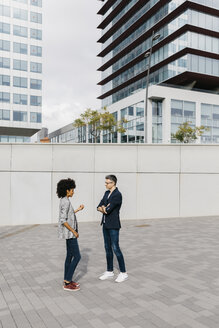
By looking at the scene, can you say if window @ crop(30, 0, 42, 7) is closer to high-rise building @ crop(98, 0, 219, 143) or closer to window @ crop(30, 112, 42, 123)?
high-rise building @ crop(98, 0, 219, 143)

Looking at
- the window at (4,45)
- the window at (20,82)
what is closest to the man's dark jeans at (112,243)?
the window at (20,82)

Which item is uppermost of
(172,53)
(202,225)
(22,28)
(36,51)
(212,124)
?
(22,28)

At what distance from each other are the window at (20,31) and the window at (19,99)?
970cm

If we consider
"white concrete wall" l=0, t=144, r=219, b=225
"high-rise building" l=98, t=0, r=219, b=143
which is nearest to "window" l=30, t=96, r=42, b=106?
"high-rise building" l=98, t=0, r=219, b=143

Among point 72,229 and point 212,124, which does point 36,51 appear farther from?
point 72,229

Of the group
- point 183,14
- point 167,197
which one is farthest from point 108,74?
point 167,197

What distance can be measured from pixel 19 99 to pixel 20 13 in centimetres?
1400

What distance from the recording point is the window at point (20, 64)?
46.5m

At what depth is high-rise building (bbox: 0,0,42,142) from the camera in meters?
45.9

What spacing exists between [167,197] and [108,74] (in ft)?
163

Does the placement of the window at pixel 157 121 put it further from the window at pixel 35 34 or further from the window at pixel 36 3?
the window at pixel 36 3

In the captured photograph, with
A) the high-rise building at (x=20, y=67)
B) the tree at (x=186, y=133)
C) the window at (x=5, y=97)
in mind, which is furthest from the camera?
the high-rise building at (x=20, y=67)

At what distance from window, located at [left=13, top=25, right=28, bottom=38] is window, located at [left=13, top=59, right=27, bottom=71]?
4262 millimetres

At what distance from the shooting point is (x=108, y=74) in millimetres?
57969
